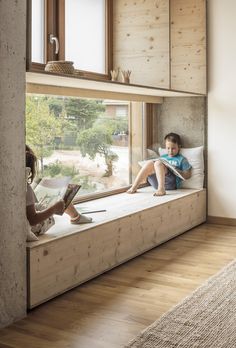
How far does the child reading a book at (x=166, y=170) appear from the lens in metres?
4.55

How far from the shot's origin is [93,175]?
14.0ft

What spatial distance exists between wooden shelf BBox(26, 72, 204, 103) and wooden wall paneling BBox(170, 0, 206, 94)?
0.47 feet

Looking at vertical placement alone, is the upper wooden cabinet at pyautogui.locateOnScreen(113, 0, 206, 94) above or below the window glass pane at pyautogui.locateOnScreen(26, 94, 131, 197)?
above

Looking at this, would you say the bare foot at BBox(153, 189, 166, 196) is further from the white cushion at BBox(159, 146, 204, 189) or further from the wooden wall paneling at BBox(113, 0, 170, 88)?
the wooden wall paneling at BBox(113, 0, 170, 88)

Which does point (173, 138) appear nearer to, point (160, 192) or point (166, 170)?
point (166, 170)

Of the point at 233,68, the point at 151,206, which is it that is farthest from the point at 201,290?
the point at 233,68

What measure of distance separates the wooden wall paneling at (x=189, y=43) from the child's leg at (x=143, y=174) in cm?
84

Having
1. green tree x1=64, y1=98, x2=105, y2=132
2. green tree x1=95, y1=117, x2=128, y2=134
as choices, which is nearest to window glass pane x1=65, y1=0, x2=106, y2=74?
green tree x1=64, y1=98, x2=105, y2=132

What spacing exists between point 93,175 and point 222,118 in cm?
145

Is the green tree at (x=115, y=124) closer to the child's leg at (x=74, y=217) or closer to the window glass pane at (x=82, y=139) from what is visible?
the window glass pane at (x=82, y=139)

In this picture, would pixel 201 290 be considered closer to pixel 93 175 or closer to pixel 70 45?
pixel 93 175

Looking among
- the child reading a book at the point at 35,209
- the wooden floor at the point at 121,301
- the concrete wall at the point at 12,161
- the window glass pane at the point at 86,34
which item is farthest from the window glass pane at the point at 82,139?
the concrete wall at the point at 12,161

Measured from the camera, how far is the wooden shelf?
3011 millimetres

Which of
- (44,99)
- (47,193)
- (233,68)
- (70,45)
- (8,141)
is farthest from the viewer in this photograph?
(233,68)
